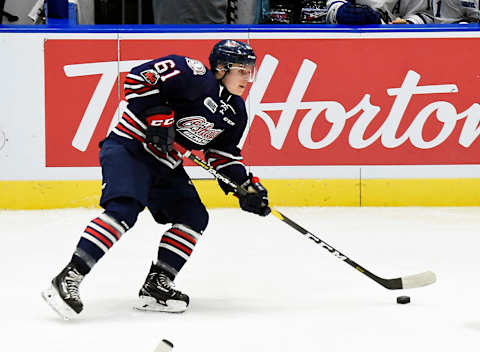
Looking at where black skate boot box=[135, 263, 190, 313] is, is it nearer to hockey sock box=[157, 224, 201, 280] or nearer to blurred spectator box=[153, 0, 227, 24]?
hockey sock box=[157, 224, 201, 280]

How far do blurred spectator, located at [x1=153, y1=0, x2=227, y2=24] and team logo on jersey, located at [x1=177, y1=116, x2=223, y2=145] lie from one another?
2764 millimetres

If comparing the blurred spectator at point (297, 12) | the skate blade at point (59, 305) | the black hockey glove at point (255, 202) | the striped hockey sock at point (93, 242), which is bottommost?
the skate blade at point (59, 305)

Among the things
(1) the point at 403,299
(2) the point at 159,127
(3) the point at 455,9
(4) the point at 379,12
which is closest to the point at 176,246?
(2) the point at 159,127

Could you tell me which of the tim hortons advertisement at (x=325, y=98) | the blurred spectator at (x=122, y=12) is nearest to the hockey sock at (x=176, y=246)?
the tim hortons advertisement at (x=325, y=98)

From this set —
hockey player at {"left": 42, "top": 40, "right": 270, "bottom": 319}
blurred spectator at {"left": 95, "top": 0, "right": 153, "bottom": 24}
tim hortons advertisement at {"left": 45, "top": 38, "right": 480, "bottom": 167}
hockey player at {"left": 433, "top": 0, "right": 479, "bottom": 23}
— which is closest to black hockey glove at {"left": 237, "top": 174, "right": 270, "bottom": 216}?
hockey player at {"left": 42, "top": 40, "right": 270, "bottom": 319}

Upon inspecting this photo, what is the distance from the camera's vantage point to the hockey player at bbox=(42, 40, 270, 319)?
2844 millimetres

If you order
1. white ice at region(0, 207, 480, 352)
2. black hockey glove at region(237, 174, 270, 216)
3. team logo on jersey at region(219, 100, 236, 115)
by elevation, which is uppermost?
team logo on jersey at region(219, 100, 236, 115)

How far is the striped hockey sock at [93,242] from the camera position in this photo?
274 centimetres

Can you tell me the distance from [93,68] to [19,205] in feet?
3.10

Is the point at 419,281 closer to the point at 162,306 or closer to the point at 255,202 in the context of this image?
the point at 255,202

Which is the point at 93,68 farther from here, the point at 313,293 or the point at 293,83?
the point at 313,293

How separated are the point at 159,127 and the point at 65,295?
62 centimetres

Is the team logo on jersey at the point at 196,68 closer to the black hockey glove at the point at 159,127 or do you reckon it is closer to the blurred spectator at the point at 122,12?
the black hockey glove at the point at 159,127

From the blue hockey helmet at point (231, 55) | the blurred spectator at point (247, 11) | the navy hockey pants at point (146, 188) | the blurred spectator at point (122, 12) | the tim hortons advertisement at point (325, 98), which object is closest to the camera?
the navy hockey pants at point (146, 188)
